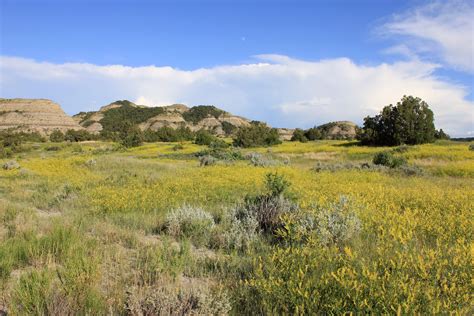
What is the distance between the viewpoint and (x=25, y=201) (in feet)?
33.4

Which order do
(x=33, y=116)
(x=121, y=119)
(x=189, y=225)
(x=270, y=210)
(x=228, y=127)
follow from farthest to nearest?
(x=121, y=119)
(x=228, y=127)
(x=33, y=116)
(x=270, y=210)
(x=189, y=225)

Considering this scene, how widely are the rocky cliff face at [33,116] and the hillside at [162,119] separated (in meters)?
12.3

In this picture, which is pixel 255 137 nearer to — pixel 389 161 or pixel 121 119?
pixel 389 161

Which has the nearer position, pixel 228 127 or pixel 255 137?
pixel 255 137

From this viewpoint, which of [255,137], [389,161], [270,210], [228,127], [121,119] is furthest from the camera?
[121,119]

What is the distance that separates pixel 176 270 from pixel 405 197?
7274 millimetres

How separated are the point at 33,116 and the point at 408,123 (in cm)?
9366

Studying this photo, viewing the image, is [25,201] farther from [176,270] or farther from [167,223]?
[176,270]

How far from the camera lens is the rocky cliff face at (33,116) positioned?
8356 cm

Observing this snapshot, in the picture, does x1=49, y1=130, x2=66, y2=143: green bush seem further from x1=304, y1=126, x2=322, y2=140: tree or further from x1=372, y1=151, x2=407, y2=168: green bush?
x1=372, y1=151, x2=407, y2=168: green bush

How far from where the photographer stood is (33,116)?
8906 cm

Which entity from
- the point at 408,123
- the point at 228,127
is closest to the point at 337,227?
the point at 408,123

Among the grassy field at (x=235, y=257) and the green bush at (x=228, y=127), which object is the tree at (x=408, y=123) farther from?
the green bush at (x=228, y=127)

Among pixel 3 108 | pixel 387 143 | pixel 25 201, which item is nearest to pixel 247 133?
pixel 387 143
